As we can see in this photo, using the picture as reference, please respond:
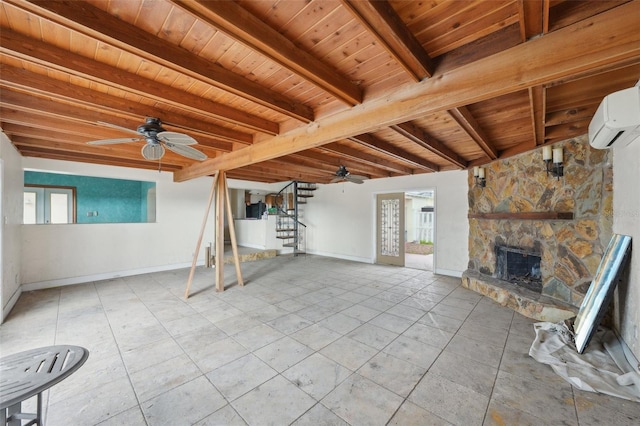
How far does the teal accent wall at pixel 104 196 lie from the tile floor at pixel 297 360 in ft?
11.5

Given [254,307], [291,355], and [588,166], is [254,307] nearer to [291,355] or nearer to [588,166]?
[291,355]

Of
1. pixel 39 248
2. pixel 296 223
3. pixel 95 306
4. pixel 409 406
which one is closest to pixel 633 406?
pixel 409 406

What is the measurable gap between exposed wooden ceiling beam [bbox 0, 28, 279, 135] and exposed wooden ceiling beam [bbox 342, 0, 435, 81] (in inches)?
73.0

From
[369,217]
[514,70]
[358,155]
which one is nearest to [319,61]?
[514,70]

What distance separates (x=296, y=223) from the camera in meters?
→ 8.34

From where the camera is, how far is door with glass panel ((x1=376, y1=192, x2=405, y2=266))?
22.0 feet

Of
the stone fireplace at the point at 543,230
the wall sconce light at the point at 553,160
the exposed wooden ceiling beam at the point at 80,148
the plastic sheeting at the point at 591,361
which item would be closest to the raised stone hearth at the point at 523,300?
the stone fireplace at the point at 543,230

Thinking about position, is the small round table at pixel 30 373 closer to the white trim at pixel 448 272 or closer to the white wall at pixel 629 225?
the white wall at pixel 629 225

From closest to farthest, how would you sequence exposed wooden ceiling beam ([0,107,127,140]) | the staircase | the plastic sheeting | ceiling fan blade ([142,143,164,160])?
the plastic sheeting < exposed wooden ceiling beam ([0,107,127,140]) < ceiling fan blade ([142,143,164,160]) < the staircase

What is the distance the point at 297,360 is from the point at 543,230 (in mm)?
3882

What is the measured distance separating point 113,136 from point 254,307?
10.5 feet

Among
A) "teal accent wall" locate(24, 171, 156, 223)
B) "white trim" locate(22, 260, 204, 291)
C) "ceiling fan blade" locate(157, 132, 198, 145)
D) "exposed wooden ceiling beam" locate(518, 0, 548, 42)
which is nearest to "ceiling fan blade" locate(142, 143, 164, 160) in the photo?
"ceiling fan blade" locate(157, 132, 198, 145)

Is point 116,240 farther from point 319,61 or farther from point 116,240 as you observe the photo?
point 319,61

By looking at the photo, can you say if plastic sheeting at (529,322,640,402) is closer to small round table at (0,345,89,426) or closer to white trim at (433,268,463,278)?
white trim at (433,268,463,278)
